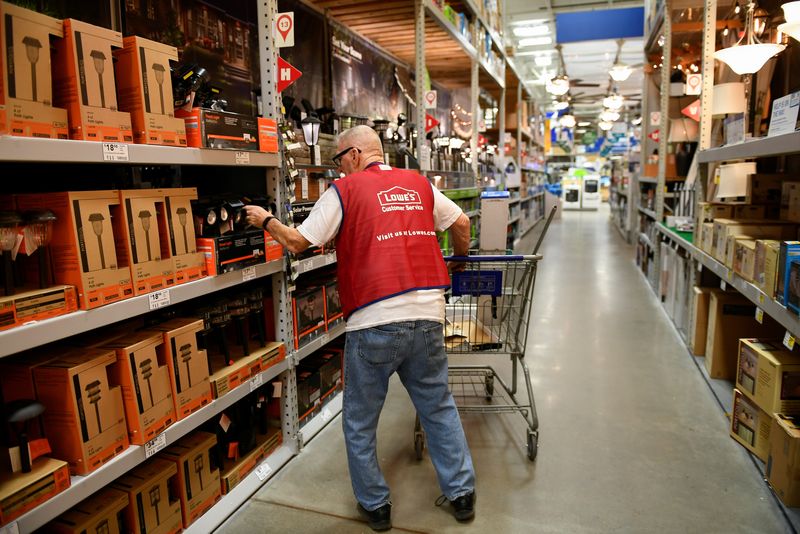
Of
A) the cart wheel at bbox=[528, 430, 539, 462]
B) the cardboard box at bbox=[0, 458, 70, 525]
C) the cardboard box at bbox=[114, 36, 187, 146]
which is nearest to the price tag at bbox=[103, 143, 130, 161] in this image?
the cardboard box at bbox=[114, 36, 187, 146]

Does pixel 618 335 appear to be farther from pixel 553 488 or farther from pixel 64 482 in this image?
pixel 64 482

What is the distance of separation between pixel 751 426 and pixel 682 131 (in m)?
4.94

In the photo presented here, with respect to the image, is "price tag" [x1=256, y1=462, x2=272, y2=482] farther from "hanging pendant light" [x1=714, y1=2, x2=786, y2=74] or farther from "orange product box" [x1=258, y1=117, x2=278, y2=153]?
"hanging pendant light" [x1=714, y1=2, x2=786, y2=74]

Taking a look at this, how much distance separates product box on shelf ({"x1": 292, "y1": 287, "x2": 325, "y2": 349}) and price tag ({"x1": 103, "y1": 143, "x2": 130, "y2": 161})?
1.33 meters

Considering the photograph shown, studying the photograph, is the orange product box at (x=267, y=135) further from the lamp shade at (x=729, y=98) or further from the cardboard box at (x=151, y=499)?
the lamp shade at (x=729, y=98)

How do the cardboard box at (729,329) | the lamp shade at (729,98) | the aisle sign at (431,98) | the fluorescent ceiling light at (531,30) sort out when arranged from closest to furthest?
the cardboard box at (729,329) → the lamp shade at (729,98) → the aisle sign at (431,98) → the fluorescent ceiling light at (531,30)

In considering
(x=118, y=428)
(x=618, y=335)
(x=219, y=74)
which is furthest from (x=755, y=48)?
(x=118, y=428)

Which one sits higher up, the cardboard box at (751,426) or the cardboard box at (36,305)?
the cardboard box at (36,305)

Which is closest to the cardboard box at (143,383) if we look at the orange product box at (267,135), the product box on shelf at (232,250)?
the product box on shelf at (232,250)

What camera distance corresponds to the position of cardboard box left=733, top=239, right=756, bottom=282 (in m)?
2.75

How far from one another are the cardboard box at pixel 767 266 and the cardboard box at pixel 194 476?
2.65m

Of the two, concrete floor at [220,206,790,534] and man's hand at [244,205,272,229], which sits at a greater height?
man's hand at [244,205,272,229]

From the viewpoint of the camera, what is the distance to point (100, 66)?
1.77 metres

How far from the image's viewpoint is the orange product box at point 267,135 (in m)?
2.54
